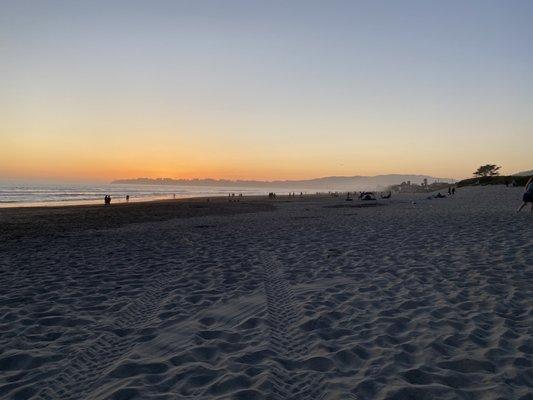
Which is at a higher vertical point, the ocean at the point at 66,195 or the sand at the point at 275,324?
the ocean at the point at 66,195

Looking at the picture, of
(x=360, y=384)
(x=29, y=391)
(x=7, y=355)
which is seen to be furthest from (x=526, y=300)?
(x=7, y=355)

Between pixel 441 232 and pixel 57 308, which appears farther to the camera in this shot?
pixel 441 232

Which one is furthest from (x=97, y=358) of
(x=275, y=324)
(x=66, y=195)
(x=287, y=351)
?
(x=66, y=195)

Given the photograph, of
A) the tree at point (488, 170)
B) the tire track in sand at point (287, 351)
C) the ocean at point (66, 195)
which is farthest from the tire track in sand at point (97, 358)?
the tree at point (488, 170)

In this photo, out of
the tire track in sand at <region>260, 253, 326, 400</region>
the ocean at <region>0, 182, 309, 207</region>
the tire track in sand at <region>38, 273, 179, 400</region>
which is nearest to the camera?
the tire track in sand at <region>260, 253, 326, 400</region>

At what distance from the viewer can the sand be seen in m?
3.95

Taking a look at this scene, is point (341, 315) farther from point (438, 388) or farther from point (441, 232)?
point (441, 232)

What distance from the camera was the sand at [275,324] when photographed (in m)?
3.95

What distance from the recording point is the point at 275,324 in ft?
18.7

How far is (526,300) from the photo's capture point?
6227 millimetres

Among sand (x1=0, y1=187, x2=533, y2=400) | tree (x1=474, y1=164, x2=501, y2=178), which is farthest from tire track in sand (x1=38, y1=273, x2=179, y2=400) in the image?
tree (x1=474, y1=164, x2=501, y2=178)

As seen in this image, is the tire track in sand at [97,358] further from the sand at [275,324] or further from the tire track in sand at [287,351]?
the tire track in sand at [287,351]

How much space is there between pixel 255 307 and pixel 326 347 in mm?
1972

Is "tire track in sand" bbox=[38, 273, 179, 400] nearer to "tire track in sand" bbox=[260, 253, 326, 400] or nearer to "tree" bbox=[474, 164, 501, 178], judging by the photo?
"tire track in sand" bbox=[260, 253, 326, 400]
